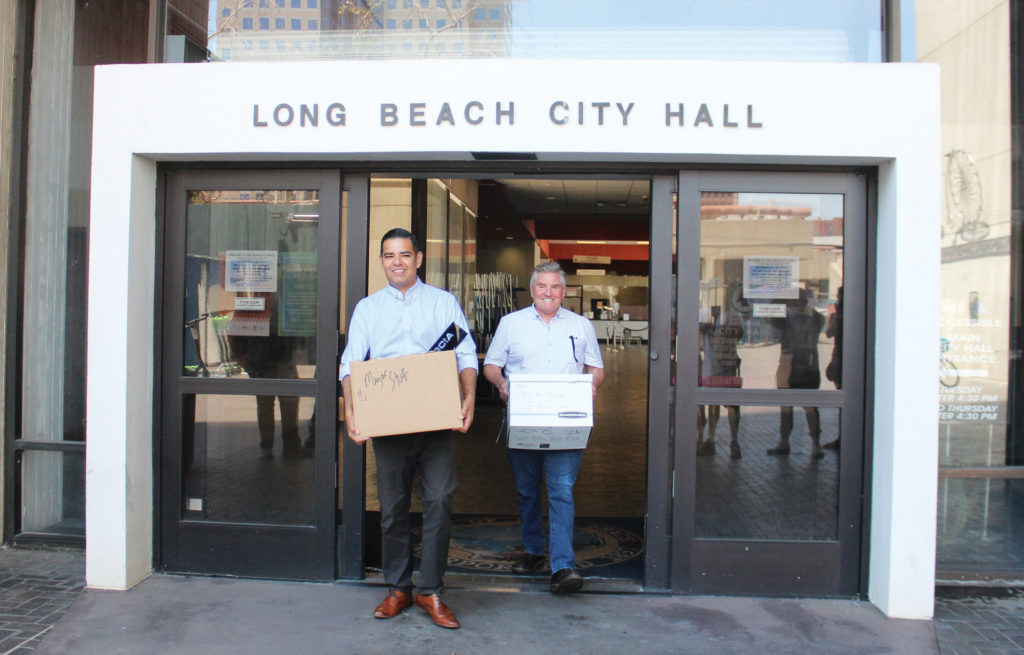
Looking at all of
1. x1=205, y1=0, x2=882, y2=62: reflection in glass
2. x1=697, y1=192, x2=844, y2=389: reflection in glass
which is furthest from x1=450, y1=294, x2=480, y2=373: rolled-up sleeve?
x1=205, y1=0, x2=882, y2=62: reflection in glass

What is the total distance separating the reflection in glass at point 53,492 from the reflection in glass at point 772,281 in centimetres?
399

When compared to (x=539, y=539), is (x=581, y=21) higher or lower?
higher

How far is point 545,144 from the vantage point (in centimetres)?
395

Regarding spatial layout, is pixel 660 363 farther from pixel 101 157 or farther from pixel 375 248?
pixel 375 248

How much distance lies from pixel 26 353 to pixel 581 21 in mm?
4040

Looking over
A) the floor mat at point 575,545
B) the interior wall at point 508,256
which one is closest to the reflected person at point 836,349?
the floor mat at point 575,545

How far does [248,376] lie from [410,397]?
4.21 ft

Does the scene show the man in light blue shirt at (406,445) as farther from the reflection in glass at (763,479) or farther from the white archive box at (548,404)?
the reflection in glass at (763,479)

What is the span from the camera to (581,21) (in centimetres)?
444

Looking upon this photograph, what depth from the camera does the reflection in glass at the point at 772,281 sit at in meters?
4.14

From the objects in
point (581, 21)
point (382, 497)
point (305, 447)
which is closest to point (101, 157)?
point (305, 447)

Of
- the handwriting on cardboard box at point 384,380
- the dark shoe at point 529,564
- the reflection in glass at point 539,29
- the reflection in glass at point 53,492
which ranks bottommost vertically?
the dark shoe at point 529,564

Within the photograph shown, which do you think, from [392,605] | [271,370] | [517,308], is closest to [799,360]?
[392,605]

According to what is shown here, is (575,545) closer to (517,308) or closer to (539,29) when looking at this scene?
(539,29)
